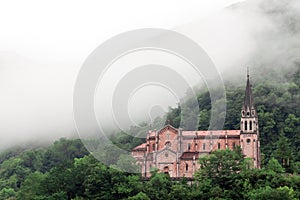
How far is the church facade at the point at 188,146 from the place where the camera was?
8044cm

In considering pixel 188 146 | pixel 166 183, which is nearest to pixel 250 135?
pixel 188 146

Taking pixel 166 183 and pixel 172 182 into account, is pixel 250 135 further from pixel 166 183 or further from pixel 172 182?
pixel 166 183

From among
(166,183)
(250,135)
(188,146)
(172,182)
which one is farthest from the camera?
(188,146)

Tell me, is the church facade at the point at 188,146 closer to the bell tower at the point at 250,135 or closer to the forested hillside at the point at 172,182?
the bell tower at the point at 250,135

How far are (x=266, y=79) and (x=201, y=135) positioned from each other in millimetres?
55709

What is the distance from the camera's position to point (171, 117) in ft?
391

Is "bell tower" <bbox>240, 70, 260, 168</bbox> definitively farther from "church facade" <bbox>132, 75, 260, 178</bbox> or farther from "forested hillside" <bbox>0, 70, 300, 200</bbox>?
"forested hillside" <bbox>0, 70, 300, 200</bbox>

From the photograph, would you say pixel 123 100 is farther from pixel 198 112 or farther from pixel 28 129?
pixel 28 129

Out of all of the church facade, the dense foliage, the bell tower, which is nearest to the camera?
the dense foliage

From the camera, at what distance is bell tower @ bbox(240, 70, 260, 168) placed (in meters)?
81.8

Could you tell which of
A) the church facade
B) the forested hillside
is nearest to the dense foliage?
the forested hillside

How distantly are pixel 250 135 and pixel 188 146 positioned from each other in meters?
8.68

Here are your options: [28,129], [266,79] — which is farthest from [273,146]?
[28,129]

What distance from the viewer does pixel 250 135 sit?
8275 cm
